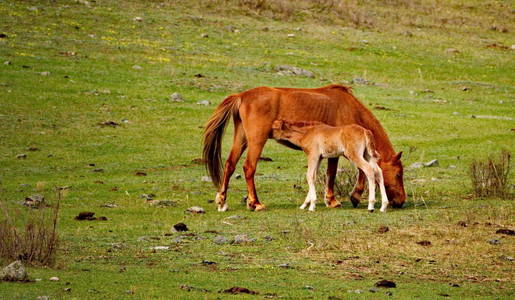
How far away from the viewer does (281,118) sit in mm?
16219

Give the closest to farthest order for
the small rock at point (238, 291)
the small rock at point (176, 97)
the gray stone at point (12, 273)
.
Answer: the gray stone at point (12, 273) → the small rock at point (238, 291) → the small rock at point (176, 97)

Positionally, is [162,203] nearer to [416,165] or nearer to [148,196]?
[148,196]

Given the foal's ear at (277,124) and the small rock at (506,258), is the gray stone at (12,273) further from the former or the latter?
the foal's ear at (277,124)

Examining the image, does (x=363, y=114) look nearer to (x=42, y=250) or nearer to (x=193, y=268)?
(x=193, y=268)

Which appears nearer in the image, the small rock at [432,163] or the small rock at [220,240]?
the small rock at [220,240]

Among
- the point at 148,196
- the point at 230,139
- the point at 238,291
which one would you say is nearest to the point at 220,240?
the point at 238,291

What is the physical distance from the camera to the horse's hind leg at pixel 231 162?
16.0 metres

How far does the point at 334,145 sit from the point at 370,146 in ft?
2.03

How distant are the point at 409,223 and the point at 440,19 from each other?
40.6 m

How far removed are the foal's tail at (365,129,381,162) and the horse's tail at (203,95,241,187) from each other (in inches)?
101

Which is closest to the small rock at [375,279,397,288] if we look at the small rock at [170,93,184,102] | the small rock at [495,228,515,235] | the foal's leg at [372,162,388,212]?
the small rock at [495,228,515,235]

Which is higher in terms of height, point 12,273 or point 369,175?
point 12,273

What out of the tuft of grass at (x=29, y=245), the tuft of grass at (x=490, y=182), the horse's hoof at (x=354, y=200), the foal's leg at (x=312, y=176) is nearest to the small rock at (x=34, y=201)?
the foal's leg at (x=312, y=176)

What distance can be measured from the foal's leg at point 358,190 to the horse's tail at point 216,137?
8.42 ft
